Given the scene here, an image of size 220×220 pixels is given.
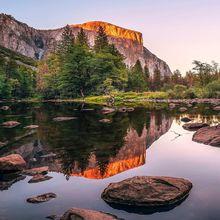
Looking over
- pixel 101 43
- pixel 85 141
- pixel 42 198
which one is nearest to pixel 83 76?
pixel 101 43

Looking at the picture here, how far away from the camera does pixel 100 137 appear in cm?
2508

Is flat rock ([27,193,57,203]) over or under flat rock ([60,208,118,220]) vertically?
under

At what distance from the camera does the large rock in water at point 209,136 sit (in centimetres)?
2147

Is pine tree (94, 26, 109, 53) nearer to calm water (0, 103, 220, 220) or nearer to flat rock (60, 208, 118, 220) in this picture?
calm water (0, 103, 220, 220)

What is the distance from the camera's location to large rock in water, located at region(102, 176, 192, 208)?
11.6 m

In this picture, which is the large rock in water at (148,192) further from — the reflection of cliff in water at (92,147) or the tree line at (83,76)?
the tree line at (83,76)

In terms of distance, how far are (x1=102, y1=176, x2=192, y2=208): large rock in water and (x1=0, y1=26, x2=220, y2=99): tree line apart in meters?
72.3

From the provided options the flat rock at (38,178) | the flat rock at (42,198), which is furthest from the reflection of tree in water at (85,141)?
the flat rock at (42,198)

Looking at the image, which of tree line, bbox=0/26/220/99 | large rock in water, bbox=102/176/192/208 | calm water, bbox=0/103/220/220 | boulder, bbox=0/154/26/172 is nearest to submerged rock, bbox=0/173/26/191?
calm water, bbox=0/103/220/220

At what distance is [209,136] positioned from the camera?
23.0 m

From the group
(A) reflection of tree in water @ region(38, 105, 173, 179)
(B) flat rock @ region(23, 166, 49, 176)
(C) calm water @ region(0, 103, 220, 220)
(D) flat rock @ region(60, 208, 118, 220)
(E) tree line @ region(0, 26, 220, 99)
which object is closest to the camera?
(D) flat rock @ region(60, 208, 118, 220)

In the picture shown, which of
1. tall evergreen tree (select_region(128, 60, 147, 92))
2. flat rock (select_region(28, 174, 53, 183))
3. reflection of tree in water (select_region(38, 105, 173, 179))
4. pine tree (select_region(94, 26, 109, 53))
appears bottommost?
flat rock (select_region(28, 174, 53, 183))

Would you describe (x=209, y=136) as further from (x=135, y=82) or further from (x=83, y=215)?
(x=135, y=82)

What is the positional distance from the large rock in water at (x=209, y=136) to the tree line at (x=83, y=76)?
60.8m
